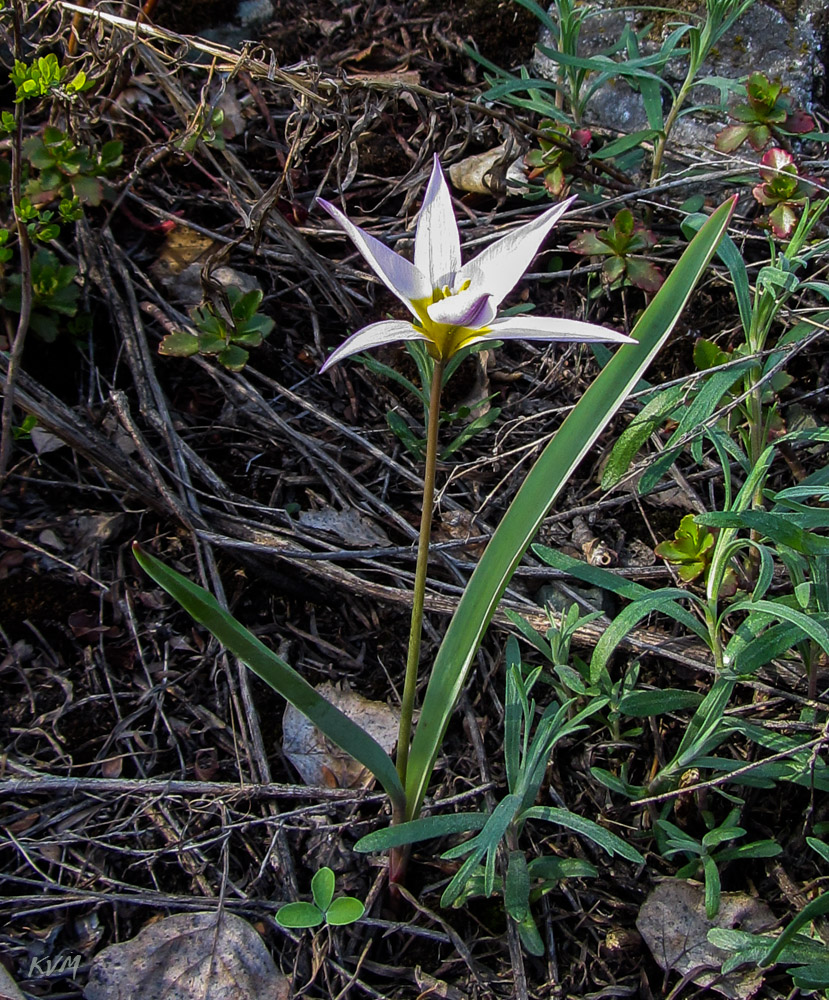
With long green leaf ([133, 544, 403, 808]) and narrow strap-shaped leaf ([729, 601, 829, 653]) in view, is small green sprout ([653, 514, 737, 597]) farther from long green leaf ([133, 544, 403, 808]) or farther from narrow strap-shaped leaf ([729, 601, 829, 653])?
long green leaf ([133, 544, 403, 808])

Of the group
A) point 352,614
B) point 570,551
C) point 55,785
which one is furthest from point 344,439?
point 55,785

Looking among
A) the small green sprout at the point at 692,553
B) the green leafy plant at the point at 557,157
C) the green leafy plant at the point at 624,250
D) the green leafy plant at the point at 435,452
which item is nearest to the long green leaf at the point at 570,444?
the green leafy plant at the point at 435,452

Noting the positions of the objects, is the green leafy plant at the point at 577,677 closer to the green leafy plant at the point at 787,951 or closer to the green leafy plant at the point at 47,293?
the green leafy plant at the point at 787,951

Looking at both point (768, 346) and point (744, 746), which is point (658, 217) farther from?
point (744, 746)

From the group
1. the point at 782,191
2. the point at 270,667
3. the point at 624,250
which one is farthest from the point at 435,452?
the point at 782,191

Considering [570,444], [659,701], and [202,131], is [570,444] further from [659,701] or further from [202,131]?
[202,131]

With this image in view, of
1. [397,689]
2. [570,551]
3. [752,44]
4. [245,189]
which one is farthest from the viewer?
[752,44]
